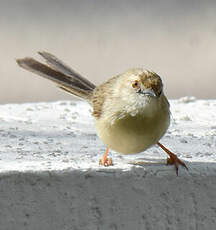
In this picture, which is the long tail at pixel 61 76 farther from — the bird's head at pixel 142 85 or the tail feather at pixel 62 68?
the bird's head at pixel 142 85

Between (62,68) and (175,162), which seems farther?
(62,68)

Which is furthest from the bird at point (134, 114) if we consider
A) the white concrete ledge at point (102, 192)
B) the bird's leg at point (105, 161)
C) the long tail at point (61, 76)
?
the long tail at point (61, 76)

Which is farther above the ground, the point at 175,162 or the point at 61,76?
the point at 61,76

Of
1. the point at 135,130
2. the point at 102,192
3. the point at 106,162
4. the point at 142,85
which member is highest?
the point at 142,85

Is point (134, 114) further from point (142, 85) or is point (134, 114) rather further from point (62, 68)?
point (62, 68)

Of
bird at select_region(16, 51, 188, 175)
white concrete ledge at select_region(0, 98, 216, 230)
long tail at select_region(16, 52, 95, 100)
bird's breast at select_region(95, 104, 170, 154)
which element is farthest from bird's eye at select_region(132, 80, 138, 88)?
long tail at select_region(16, 52, 95, 100)

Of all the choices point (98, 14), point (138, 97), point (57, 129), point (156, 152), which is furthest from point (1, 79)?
point (138, 97)

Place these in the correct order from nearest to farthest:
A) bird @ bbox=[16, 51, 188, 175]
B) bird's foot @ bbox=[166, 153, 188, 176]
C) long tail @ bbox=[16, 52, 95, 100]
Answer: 1. bird @ bbox=[16, 51, 188, 175]
2. bird's foot @ bbox=[166, 153, 188, 176]
3. long tail @ bbox=[16, 52, 95, 100]

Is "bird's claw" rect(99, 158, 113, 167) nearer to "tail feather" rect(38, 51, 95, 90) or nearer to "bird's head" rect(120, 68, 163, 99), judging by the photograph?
"bird's head" rect(120, 68, 163, 99)

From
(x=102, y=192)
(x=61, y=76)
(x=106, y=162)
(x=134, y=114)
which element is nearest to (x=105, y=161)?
(x=106, y=162)
